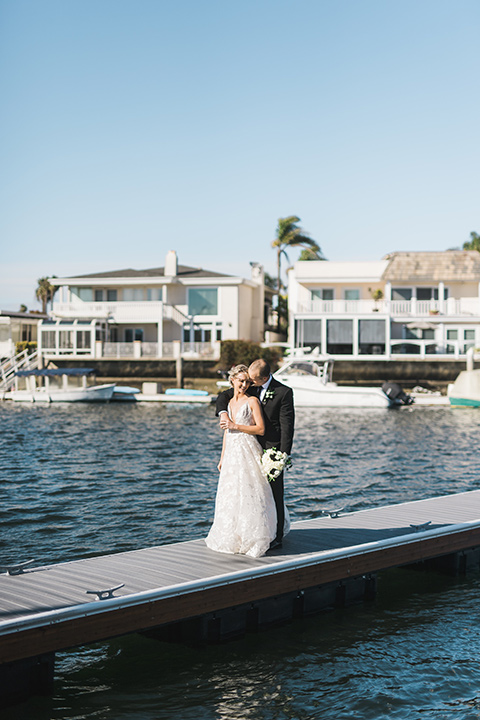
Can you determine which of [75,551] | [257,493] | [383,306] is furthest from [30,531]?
[383,306]

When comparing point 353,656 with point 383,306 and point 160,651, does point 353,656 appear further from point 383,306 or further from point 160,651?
point 383,306

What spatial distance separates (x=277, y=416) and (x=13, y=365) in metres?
48.5

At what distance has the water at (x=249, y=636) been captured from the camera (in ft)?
23.8

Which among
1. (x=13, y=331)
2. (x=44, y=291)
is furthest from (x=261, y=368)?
(x=44, y=291)

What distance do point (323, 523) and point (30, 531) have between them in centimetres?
538

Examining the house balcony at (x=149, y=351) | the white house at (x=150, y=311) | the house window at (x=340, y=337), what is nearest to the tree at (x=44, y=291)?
the white house at (x=150, y=311)

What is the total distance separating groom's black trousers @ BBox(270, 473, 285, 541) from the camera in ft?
28.7

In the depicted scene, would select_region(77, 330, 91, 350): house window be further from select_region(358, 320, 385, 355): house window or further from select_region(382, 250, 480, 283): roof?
select_region(382, 250, 480, 283): roof

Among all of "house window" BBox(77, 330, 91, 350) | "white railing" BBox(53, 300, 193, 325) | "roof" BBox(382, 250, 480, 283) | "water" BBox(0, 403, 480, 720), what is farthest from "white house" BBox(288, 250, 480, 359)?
"water" BBox(0, 403, 480, 720)

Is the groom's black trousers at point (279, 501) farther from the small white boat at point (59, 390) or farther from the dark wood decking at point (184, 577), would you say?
the small white boat at point (59, 390)

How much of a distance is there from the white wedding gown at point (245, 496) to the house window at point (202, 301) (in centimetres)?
5216

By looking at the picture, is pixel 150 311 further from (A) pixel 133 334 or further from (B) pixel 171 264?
(B) pixel 171 264

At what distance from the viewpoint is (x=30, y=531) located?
13430 millimetres

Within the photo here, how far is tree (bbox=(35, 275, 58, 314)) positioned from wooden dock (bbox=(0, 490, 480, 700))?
9255 centimetres
